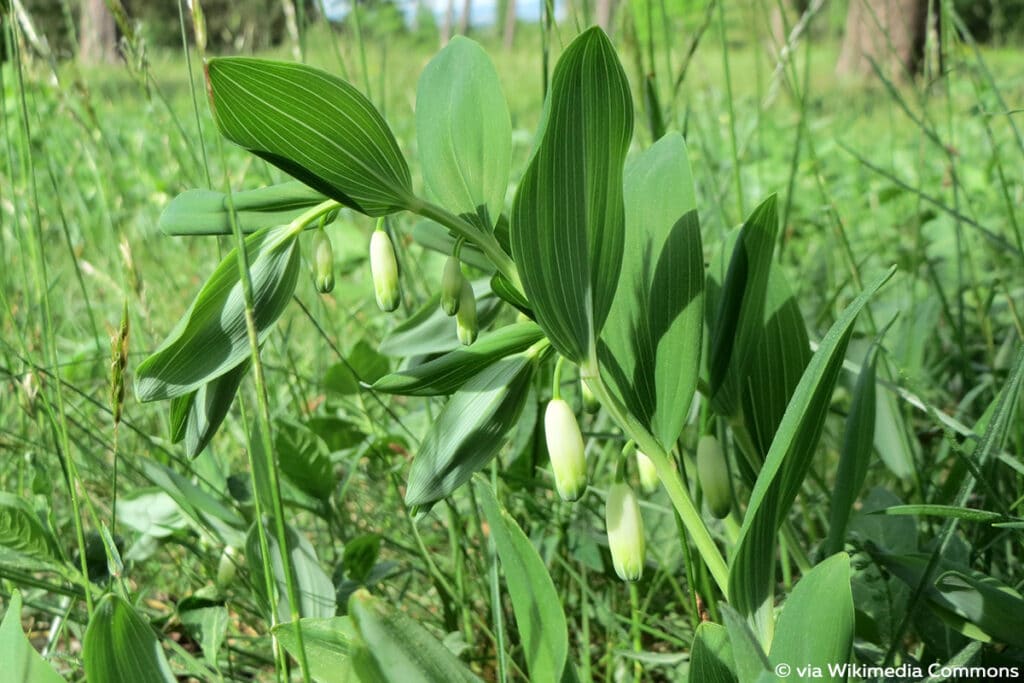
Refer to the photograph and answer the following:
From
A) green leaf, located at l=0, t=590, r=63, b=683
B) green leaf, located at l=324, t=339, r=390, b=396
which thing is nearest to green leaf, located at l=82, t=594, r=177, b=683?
green leaf, located at l=0, t=590, r=63, b=683

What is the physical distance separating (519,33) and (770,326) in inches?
529

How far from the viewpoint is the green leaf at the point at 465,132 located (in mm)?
474

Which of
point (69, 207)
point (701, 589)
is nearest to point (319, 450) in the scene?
point (701, 589)

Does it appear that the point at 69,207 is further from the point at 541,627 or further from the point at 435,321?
the point at 541,627

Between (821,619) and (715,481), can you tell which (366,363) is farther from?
(821,619)

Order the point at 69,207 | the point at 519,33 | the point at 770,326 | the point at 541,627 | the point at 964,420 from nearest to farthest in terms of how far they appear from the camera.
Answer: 1. the point at 541,627
2. the point at 770,326
3. the point at 964,420
4. the point at 69,207
5. the point at 519,33

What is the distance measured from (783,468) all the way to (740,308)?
0.13 metres

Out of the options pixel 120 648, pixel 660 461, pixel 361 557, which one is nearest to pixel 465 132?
pixel 660 461

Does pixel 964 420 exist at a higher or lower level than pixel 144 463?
lower

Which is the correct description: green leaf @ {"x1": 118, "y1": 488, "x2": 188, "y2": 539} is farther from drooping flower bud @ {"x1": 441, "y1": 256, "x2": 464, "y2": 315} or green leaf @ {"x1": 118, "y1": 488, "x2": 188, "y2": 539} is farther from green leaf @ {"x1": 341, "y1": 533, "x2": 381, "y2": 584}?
drooping flower bud @ {"x1": 441, "y1": 256, "x2": 464, "y2": 315}

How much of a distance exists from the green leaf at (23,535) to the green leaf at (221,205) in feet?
0.92

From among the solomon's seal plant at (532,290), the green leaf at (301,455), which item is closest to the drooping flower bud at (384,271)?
the solomon's seal plant at (532,290)

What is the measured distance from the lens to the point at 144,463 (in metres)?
0.71

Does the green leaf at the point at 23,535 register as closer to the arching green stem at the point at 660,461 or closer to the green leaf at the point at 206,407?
the green leaf at the point at 206,407
